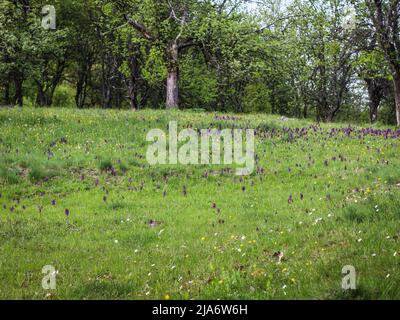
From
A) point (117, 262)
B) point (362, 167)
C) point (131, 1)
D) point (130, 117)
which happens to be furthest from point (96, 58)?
point (117, 262)

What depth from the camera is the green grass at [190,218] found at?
6770 mm

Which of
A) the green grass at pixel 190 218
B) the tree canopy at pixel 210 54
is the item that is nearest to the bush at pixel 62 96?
the tree canopy at pixel 210 54

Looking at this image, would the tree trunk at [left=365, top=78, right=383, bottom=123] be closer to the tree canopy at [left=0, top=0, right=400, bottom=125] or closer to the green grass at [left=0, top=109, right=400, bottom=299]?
the tree canopy at [left=0, top=0, right=400, bottom=125]

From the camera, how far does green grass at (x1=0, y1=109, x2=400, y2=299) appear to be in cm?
677

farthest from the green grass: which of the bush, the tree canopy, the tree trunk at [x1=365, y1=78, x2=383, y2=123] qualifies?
the bush

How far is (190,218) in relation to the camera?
1091cm

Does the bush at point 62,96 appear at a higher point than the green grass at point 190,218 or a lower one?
higher

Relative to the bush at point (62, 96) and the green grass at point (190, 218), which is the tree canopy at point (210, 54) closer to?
the bush at point (62, 96)

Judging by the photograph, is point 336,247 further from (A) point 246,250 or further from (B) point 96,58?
(B) point 96,58

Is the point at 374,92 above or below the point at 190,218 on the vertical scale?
above

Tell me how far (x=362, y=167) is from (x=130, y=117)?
11.4 m

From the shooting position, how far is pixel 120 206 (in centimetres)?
1217

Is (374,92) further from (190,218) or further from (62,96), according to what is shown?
(190,218)

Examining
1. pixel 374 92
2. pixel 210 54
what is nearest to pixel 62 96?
pixel 374 92
